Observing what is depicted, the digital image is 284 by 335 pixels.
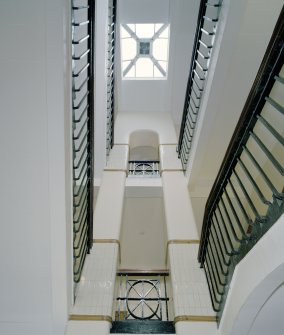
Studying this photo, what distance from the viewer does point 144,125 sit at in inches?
307

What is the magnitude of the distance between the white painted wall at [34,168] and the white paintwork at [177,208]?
1.87 metres

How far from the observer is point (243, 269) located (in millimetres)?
2293

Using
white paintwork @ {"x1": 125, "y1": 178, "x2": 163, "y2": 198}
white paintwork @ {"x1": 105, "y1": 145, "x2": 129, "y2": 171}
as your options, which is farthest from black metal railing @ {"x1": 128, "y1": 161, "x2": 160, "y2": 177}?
white paintwork @ {"x1": 125, "y1": 178, "x2": 163, "y2": 198}

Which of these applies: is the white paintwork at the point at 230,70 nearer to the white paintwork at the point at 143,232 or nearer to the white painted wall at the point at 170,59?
the white paintwork at the point at 143,232

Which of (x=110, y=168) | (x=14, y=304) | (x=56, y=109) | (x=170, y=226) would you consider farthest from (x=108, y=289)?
(x=110, y=168)

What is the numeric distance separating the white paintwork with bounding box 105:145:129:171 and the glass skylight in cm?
269

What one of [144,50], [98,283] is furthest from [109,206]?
[144,50]

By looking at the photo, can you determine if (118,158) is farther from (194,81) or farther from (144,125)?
(194,81)

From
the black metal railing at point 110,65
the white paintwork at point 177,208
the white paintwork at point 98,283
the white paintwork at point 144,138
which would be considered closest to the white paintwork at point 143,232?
the white paintwork at point 177,208

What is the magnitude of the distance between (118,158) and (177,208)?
188 cm

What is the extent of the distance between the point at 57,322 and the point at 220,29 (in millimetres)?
3651

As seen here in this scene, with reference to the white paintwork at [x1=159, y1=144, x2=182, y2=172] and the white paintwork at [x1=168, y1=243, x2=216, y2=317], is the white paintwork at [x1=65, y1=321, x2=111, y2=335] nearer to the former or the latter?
the white paintwork at [x1=168, y1=243, x2=216, y2=317]

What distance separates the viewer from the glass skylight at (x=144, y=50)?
784cm

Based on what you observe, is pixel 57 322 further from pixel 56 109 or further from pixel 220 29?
pixel 220 29
